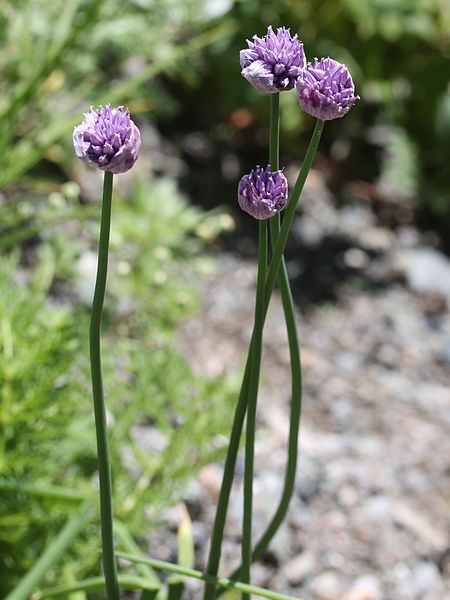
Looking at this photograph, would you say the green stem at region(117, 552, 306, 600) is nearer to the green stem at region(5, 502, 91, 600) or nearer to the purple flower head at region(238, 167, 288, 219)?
the green stem at region(5, 502, 91, 600)

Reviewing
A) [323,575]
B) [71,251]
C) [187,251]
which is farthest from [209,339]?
[323,575]

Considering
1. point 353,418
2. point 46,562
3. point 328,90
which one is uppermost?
point 328,90

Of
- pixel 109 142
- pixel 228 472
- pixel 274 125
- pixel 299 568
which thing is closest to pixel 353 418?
pixel 299 568

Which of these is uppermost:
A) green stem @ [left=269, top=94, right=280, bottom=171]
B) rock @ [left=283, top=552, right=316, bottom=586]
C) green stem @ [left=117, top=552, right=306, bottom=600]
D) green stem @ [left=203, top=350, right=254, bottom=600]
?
green stem @ [left=269, top=94, right=280, bottom=171]

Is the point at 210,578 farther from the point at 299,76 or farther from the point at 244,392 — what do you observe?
the point at 299,76

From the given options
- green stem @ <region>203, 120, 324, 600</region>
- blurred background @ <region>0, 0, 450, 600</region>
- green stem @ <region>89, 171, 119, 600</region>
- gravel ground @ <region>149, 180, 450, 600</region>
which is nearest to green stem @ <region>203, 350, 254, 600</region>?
green stem @ <region>203, 120, 324, 600</region>

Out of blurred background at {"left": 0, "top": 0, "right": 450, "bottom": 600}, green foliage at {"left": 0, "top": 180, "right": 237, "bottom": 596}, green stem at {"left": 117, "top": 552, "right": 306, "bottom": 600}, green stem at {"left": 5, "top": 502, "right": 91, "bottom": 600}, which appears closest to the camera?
green stem at {"left": 117, "top": 552, "right": 306, "bottom": 600}

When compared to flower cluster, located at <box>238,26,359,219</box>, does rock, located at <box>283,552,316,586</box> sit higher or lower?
lower
